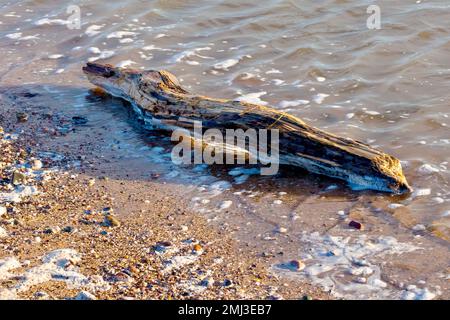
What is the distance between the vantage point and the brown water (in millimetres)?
6059

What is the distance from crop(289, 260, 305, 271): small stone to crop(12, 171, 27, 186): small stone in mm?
2621

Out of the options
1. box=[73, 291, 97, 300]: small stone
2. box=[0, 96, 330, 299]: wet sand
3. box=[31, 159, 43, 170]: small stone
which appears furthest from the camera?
box=[31, 159, 43, 170]: small stone

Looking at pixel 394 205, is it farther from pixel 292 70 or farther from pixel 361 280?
pixel 292 70

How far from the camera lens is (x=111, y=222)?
5641 millimetres

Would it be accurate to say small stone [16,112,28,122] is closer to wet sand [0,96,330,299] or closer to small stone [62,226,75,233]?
wet sand [0,96,330,299]

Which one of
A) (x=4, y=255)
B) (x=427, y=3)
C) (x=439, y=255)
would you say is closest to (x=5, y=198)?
(x=4, y=255)

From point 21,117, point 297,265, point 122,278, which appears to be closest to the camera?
point 122,278

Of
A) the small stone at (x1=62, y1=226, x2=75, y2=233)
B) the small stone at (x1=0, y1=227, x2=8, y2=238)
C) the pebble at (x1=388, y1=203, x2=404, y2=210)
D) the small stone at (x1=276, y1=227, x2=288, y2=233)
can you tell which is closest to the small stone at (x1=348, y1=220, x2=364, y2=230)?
the pebble at (x1=388, y1=203, x2=404, y2=210)

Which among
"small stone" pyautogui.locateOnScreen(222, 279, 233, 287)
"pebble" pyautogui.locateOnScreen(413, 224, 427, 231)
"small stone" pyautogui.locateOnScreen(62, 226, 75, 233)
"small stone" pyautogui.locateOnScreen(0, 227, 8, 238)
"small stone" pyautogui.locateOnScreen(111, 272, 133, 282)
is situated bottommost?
"pebble" pyautogui.locateOnScreen(413, 224, 427, 231)

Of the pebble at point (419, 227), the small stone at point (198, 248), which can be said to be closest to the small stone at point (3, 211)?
the small stone at point (198, 248)

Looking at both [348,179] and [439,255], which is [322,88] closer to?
[348,179]

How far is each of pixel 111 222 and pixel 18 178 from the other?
1.16 metres

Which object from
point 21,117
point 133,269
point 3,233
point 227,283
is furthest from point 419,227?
point 21,117

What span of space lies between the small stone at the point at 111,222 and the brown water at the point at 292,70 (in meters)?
0.81
